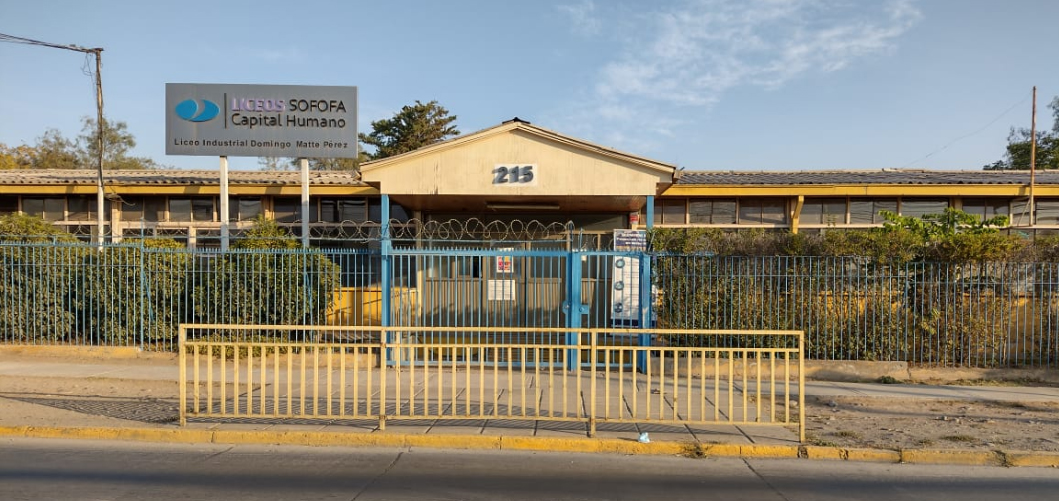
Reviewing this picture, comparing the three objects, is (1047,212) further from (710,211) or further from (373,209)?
(373,209)

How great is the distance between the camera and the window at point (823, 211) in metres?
17.1

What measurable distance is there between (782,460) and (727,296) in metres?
4.88

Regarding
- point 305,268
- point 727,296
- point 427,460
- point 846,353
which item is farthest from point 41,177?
point 846,353

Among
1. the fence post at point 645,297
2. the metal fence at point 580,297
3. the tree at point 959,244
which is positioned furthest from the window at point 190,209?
the tree at point 959,244

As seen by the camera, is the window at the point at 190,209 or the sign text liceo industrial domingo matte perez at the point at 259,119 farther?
the window at the point at 190,209

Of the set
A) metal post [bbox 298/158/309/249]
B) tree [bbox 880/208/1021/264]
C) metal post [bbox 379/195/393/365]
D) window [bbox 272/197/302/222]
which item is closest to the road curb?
metal post [bbox 379/195/393/365]

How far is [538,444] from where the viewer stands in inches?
290

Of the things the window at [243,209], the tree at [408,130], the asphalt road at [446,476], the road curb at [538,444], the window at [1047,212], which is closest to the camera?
the asphalt road at [446,476]

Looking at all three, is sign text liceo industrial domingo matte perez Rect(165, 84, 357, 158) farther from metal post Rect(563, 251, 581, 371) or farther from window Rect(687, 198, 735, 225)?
window Rect(687, 198, 735, 225)

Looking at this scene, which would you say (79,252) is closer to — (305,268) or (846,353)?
(305,268)

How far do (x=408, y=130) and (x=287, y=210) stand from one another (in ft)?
62.5

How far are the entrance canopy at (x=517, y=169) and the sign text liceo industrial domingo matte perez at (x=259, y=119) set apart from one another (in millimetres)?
3186

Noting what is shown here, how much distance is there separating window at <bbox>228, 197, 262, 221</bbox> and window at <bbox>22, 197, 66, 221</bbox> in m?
4.37

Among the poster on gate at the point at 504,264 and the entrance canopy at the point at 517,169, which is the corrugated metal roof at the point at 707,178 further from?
the poster on gate at the point at 504,264
